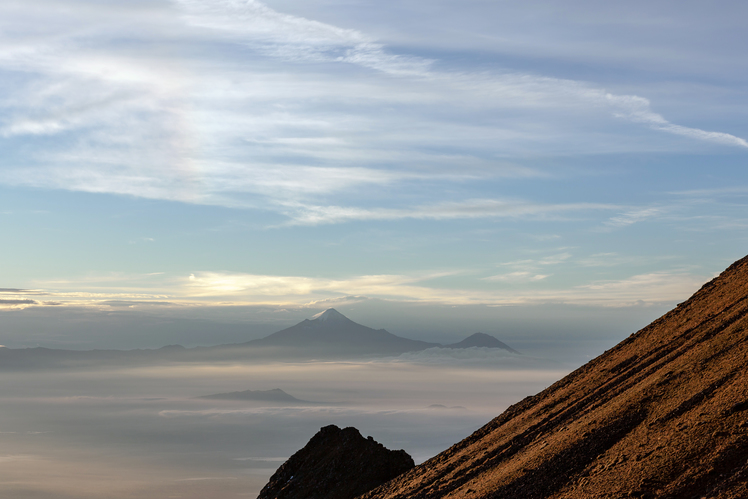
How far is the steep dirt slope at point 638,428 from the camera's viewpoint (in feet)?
88.9

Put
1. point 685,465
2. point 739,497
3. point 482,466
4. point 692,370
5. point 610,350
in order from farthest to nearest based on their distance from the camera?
point 610,350, point 482,466, point 692,370, point 685,465, point 739,497

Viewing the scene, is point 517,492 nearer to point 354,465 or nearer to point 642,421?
point 642,421

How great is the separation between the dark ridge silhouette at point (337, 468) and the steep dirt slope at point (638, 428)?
18.5 feet

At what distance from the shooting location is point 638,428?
108ft

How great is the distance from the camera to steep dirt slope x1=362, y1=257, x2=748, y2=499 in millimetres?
27109

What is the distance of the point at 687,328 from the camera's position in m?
45.7

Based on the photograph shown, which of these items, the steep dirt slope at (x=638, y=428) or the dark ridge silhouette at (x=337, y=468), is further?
the dark ridge silhouette at (x=337, y=468)

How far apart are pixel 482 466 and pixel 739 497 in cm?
1904

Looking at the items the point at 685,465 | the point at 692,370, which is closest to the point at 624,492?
the point at 685,465

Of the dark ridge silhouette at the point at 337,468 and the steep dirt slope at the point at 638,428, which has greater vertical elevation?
the steep dirt slope at the point at 638,428

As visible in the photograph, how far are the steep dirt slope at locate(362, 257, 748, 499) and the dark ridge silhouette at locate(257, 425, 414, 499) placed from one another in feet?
18.5

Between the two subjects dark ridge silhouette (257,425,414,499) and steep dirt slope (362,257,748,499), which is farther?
dark ridge silhouette (257,425,414,499)

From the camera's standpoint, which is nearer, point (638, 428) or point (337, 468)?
point (638, 428)

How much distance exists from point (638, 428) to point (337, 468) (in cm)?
2989
